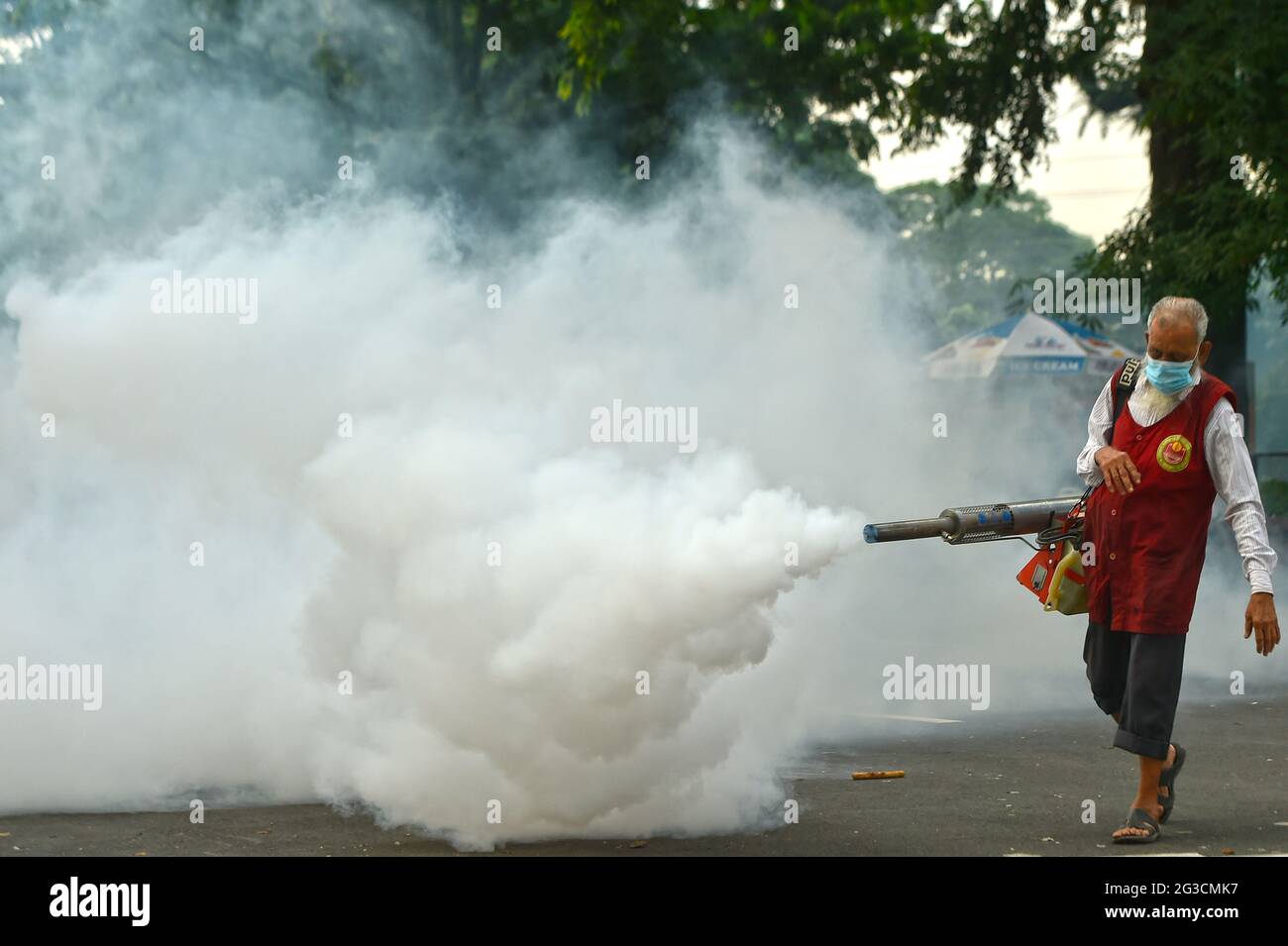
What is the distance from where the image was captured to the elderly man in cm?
545

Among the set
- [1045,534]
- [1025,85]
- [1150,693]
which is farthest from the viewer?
[1025,85]

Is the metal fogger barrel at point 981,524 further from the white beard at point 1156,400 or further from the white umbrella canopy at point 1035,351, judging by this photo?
the white umbrella canopy at point 1035,351

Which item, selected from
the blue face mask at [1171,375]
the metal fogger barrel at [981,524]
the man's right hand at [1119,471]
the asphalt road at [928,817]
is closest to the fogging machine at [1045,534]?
the metal fogger barrel at [981,524]

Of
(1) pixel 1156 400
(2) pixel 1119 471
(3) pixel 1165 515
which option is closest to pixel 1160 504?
(3) pixel 1165 515

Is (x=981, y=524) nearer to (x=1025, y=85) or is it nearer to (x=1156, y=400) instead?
(x=1156, y=400)

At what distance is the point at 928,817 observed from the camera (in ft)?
20.2

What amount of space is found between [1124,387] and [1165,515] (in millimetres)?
466

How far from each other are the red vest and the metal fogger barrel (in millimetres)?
433

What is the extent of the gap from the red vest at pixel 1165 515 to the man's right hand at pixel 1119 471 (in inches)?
1.7

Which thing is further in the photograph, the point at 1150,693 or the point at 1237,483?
the point at 1150,693

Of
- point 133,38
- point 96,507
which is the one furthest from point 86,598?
point 133,38

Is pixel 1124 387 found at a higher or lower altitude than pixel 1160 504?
higher

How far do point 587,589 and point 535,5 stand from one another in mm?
16711

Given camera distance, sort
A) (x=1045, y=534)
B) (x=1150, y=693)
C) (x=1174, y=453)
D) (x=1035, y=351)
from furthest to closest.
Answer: (x=1035, y=351) → (x=1045, y=534) → (x=1150, y=693) → (x=1174, y=453)
